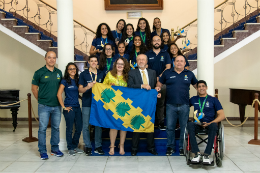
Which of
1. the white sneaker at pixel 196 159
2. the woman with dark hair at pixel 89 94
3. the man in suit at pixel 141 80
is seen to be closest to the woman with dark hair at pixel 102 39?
the woman with dark hair at pixel 89 94

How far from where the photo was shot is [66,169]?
3.79 m

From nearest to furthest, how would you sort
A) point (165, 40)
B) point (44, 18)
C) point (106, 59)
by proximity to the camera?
point (106, 59), point (165, 40), point (44, 18)

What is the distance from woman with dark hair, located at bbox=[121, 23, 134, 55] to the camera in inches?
199

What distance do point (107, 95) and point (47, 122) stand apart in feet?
3.37

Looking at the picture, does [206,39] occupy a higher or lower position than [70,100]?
Answer: higher

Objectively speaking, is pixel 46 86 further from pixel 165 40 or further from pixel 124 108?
pixel 165 40

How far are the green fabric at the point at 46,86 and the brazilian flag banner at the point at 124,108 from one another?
24.1 inches

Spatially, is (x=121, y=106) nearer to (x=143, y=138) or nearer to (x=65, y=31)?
(x=143, y=138)

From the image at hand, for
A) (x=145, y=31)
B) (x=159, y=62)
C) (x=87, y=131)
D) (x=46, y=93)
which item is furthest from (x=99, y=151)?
(x=145, y=31)

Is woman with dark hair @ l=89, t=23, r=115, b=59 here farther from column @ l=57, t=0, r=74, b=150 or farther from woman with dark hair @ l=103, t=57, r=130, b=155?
woman with dark hair @ l=103, t=57, r=130, b=155

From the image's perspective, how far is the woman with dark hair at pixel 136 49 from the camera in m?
4.79

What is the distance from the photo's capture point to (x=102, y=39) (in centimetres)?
520

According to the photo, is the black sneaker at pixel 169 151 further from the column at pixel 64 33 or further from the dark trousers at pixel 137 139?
the column at pixel 64 33

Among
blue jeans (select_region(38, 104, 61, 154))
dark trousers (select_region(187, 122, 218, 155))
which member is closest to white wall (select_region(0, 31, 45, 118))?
blue jeans (select_region(38, 104, 61, 154))
